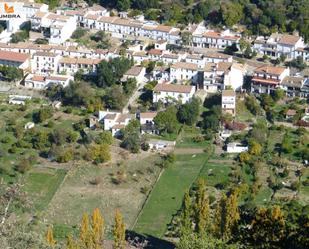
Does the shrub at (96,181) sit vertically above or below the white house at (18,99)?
below

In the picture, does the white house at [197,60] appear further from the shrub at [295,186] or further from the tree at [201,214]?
the tree at [201,214]

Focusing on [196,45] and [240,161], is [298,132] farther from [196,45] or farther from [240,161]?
[196,45]

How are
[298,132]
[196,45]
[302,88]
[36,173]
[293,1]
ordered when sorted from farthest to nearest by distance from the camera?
[293,1] → [196,45] → [302,88] → [298,132] → [36,173]

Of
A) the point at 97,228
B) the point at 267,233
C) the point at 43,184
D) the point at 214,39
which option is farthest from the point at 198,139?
the point at 267,233

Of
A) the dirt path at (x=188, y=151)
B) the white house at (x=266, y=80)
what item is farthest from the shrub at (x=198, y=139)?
the white house at (x=266, y=80)

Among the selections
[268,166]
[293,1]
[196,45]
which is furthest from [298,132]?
[293,1]
